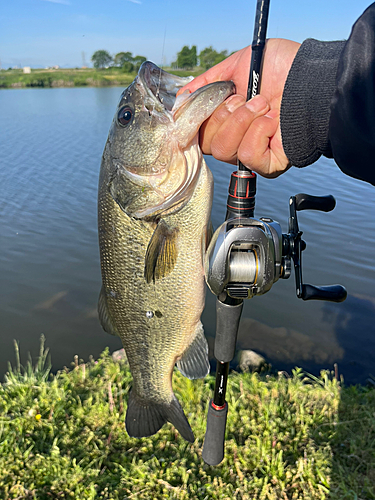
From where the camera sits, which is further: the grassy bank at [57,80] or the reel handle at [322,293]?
the grassy bank at [57,80]

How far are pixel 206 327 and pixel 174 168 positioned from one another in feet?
12.4

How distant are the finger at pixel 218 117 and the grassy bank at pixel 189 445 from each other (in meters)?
2.14

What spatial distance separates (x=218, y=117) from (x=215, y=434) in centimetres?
162

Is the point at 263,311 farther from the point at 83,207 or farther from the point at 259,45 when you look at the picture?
the point at 83,207

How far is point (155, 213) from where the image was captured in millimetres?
1855

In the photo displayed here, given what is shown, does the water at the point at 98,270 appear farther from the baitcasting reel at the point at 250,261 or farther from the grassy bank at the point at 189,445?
the baitcasting reel at the point at 250,261

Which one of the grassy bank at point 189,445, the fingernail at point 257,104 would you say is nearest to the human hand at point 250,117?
the fingernail at point 257,104

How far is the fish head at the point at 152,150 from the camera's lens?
1771 millimetres

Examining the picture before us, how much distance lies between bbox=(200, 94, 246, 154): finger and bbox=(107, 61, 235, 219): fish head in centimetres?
5

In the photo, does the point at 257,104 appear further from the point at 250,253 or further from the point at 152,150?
the point at 250,253

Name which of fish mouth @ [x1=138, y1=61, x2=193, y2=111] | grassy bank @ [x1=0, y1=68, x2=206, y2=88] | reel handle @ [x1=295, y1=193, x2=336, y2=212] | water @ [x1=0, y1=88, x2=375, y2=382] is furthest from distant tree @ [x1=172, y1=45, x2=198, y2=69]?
grassy bank @ [x1=0, y1=68, x2=206, y2=88]

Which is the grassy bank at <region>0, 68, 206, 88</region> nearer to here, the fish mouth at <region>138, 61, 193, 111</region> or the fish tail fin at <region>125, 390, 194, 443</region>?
the fish mouth at <region>138, 61, 193, 111</region>

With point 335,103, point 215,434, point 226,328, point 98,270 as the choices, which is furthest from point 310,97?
point 98,270

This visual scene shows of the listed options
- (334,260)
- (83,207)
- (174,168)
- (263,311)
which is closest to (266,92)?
(174,168)
